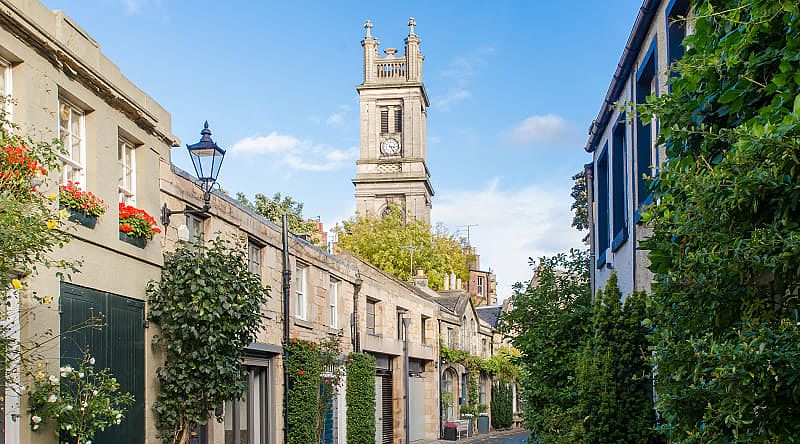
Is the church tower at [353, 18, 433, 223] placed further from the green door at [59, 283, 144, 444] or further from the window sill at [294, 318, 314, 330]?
the green door at [59, 283, 144, 444]

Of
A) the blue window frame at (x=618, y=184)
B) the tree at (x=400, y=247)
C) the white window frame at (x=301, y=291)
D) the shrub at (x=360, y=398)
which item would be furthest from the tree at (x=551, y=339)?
the tree at (x=400, y=247)

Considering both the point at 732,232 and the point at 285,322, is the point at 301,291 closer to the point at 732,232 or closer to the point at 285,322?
the point at 285,322

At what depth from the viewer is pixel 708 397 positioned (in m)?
4.50

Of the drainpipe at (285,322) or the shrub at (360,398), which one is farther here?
the shrub at (360,398)

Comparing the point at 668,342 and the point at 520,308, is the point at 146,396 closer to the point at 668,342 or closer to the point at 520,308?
the point at 520,308

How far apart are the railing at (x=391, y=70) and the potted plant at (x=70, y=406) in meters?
73.5

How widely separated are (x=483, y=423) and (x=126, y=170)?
111 feet

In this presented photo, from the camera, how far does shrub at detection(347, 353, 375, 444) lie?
2489 centimetres

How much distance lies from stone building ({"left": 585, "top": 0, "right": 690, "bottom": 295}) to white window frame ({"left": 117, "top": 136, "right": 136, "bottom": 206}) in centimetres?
643

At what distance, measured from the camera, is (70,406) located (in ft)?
31.8

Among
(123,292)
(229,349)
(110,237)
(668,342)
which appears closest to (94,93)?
(110,237)

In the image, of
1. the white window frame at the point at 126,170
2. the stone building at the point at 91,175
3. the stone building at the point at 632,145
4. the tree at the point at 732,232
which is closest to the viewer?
the tree at the point at 732,232

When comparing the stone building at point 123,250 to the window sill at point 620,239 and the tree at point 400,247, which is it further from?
the tree at point 400,247

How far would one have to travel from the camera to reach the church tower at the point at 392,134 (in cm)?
7969
